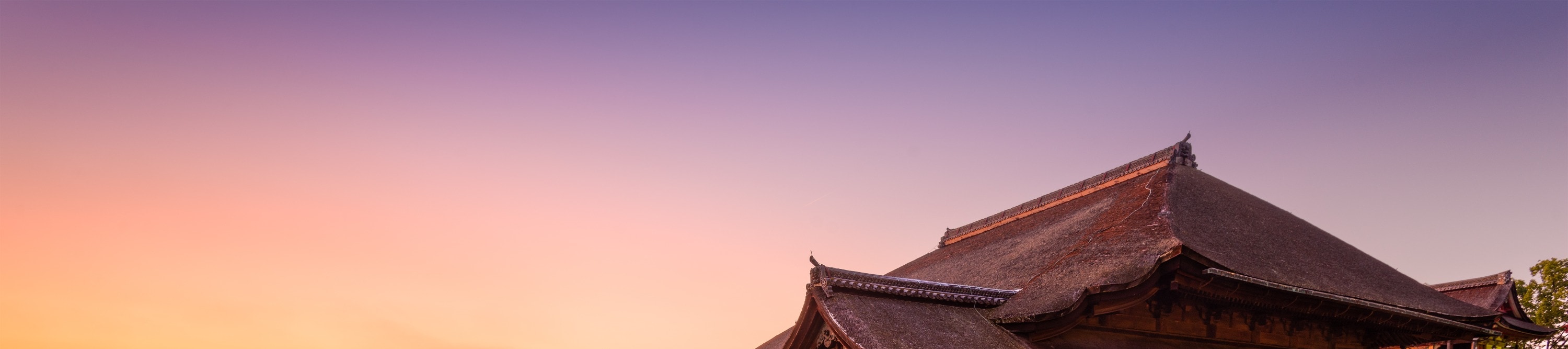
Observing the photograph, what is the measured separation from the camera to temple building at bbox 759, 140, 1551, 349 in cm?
1417

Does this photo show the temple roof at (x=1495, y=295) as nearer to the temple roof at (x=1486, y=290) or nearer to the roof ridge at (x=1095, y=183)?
the temple roof at (x=1486, y=290)

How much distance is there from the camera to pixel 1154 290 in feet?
47.3

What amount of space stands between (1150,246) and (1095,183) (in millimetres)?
8288

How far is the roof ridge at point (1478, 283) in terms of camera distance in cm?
2498

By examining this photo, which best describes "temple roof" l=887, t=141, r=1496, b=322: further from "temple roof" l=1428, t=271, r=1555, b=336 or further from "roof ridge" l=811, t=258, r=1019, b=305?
"temple roof" l=1428, t=271, r=1555, b=336

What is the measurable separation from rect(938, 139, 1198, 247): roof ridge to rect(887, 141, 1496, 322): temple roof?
1.5 inches

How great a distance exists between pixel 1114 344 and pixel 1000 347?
204cm

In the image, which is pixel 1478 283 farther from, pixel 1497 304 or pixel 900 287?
pixel 900 287

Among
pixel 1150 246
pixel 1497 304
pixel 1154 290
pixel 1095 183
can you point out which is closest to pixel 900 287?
pixel 1154 290

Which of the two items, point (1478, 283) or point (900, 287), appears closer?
point (900, 287)

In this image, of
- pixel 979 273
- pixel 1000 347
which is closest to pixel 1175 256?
pixel 1000 347

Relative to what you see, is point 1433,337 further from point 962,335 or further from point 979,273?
point 962,335

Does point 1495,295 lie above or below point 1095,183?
below

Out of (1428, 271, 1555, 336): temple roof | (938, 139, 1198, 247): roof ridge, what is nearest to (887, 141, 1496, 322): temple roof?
(938, 139, 1198, 247): roof ridge
